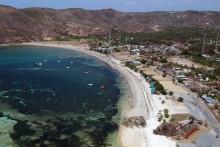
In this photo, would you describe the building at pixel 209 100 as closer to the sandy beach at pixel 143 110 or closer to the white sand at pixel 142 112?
the sandy beach at pixel 143 110

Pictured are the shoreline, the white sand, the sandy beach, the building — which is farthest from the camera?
the building

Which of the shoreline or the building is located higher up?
the building

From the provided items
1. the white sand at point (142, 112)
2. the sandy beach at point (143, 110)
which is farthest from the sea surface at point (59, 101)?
the white sand at point (142, 112)

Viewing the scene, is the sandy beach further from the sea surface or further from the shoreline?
the sea surface

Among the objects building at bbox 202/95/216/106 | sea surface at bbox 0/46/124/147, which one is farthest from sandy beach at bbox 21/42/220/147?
building at bbox 202/95/216/106

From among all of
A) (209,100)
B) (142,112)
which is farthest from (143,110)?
(209,100)

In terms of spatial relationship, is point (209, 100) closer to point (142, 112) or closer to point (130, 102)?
point (142, 112)

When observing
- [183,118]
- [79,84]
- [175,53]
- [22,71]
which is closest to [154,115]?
[183,118]

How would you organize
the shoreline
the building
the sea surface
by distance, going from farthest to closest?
the building
the sea surface
the shoreline

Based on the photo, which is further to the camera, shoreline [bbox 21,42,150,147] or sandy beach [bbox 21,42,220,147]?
shoreline [bbox 21,42,150,147]
